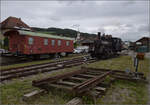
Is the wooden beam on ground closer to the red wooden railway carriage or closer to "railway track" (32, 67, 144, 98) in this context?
"railway track" (32, 67, 144, 98)

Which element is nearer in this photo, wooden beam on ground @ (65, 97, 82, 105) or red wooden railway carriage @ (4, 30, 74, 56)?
wooden beam on ground @ (65, 97, 82, 105)

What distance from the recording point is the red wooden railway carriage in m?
12.1

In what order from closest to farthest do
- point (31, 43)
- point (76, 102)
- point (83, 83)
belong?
point (76, 102) < point (83, 83) < point (31, 43)

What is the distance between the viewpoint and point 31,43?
1256 centimetres

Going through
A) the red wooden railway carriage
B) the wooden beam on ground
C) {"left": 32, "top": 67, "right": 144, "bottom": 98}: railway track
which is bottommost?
the wooden beam on ground

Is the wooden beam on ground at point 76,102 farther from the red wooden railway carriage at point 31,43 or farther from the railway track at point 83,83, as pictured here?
the red wooden railway carriage at point 31,43

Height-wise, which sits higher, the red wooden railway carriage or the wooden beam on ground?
the red wooden railway carriage

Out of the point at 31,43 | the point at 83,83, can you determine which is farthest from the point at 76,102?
the point at 31,43

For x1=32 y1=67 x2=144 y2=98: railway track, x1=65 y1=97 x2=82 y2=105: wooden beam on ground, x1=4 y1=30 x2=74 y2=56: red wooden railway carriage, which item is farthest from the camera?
x1=4 y1=30 x2=74 y2=56: red wooden railway carriage

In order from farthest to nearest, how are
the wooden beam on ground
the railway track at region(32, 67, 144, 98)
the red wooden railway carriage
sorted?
the red wooden railway carriage
the railway track at region(32, 67, 144, 98)
the wooden beam on ground

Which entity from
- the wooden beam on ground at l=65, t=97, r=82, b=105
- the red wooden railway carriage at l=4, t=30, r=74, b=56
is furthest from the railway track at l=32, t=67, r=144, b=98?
the red wooden railway carriage at l=4, t=30, r=74, b=56

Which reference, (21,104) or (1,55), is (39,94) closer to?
(21,104)

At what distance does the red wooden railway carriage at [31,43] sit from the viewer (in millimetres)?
12062

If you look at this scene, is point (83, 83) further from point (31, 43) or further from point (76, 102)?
point (31, 43)
